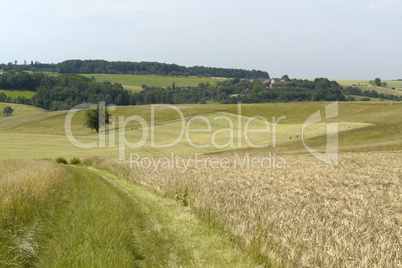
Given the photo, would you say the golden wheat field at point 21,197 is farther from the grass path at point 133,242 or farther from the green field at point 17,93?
the green field at point 17,93

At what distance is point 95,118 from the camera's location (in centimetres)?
7638

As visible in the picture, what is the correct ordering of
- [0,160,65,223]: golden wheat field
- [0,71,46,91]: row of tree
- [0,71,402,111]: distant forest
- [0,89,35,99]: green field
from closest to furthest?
[0,160,65,223]: golden wheat field
[0,71,402,111]: distant forest
[0,89,35,99]: green field
[0,71,46,91]: row of tree

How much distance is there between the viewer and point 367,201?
13.5 meters

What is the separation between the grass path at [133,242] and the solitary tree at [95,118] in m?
65.6

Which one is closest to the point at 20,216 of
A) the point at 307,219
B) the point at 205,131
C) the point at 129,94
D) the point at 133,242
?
the point at 133,242

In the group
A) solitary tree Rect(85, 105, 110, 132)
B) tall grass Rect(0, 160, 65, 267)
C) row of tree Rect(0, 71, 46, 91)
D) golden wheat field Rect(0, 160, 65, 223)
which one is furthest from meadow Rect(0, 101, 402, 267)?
row of tree Rect(0, 71, 46, 91)

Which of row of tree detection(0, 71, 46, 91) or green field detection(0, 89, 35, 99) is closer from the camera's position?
green field detection(0, 89, 35, 99)

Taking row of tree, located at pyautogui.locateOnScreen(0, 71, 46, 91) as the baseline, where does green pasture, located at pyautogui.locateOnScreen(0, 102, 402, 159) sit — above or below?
below

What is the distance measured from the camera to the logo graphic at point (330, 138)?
3384 cm

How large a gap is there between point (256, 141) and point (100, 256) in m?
48.7

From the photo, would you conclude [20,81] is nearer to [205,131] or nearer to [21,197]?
[205,131]

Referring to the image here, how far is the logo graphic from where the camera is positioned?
3384cm

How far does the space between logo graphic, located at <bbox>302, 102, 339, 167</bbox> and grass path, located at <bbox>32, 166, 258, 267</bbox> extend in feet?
71.2

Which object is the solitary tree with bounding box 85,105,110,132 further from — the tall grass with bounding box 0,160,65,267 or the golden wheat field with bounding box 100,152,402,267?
the tall grass with bounding box 0,160,65,267
